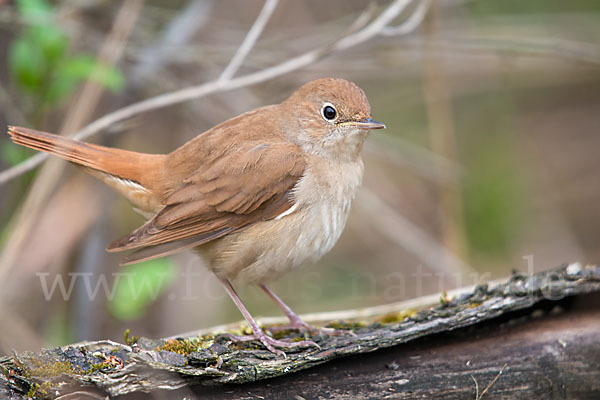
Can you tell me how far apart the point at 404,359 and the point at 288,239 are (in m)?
1.00

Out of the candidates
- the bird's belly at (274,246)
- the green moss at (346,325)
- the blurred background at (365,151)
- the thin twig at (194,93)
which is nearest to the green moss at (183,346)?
the bird's belly at (274,246)

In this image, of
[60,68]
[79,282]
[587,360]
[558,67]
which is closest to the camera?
[587,360]

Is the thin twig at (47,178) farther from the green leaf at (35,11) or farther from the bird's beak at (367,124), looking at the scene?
the bird's beak at (367,124)

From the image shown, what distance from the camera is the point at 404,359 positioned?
3301 millimetres

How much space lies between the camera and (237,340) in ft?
11.8

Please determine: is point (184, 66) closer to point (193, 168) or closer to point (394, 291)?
point (193, 168)

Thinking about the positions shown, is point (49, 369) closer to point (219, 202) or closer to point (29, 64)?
point (219, 202)

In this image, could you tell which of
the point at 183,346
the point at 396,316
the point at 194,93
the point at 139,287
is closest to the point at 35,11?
the point at 194,93

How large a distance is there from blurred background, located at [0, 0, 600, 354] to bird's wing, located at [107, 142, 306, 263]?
17.8 inches

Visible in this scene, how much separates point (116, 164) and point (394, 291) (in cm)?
397

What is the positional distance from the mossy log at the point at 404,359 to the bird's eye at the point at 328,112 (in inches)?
52.9

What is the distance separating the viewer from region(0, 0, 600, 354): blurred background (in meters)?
4.56

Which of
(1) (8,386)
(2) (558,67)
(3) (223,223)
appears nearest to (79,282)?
(3) (223,223)

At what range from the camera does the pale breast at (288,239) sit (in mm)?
3865
